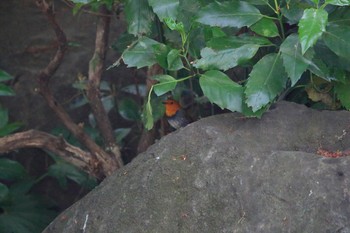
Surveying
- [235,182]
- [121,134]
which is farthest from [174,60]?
[121,134]

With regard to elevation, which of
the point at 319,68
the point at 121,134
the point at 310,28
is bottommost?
the point at 121,134

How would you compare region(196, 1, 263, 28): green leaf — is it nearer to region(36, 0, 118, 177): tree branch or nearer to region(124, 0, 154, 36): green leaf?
region(124, 0, 154, 36): green leaf

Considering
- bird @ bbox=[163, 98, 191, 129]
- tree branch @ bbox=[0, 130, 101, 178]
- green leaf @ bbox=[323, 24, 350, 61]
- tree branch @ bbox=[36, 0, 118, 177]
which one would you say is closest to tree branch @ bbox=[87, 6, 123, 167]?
tree branch @ bbox=[36, 0, 118, 177]

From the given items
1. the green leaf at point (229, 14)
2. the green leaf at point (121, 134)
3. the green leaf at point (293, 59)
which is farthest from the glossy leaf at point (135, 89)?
the green leaf at point (293, 59)

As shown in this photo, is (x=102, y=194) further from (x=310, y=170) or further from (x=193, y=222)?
(x=310, y=170)

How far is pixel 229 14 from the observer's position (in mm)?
2131

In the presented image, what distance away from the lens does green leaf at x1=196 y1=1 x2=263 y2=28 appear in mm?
2121

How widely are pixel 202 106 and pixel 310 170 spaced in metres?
0.80

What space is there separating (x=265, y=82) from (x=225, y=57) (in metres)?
0.14

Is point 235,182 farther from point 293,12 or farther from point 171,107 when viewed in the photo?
point 171,107

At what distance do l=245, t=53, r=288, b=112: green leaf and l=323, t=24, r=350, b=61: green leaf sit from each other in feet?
0.47

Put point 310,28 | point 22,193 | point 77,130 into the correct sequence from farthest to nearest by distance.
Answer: point 22,193 → point 77,130 → point 310,28

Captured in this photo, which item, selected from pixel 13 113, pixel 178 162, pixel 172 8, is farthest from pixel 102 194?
pixel 13 113

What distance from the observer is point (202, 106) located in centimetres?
269
